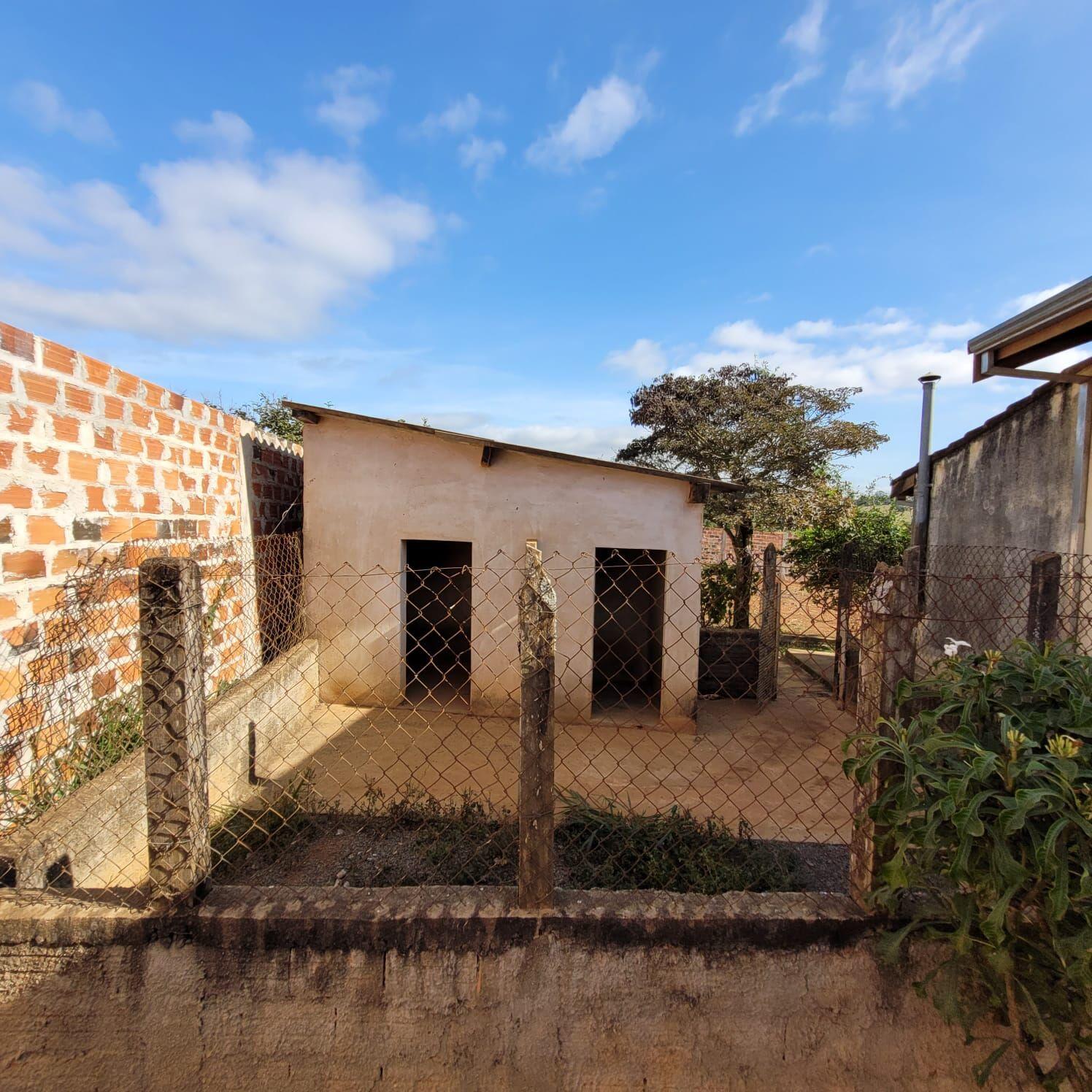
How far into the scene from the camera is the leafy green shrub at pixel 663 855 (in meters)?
2.62

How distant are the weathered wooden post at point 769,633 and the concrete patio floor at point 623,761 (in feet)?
0.83

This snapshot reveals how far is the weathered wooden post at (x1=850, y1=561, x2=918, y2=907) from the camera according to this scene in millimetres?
1501

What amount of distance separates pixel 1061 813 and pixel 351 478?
6097 mm

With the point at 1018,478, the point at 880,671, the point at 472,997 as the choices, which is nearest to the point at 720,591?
the point at 1018,478

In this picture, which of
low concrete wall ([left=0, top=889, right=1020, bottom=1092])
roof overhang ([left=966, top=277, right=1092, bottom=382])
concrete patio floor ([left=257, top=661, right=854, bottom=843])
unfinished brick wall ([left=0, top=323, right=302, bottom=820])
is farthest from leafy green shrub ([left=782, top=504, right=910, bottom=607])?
unfinished brick wall ([left=0, top=323, right=302, bottom=820])

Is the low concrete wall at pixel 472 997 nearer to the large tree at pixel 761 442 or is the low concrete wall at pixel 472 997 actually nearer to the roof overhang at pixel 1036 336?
the roof overhang at pixel 1036 336

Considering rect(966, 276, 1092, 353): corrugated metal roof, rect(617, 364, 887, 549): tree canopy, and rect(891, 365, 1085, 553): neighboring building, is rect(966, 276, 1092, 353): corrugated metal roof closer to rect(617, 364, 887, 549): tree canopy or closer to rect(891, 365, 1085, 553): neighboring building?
rect(891, 365, 1085, 553): neighboring building

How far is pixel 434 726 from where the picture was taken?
6004 millimetres

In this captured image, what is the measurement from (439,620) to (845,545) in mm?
7427

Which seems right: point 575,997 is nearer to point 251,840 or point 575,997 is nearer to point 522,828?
point 522,828

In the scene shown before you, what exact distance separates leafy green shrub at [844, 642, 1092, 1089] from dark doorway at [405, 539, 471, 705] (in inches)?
219

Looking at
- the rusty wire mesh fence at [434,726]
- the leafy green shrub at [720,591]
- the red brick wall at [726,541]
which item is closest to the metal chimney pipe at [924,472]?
the rusty wire mesh fence at [434,726]

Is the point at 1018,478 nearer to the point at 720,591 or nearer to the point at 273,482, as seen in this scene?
the point at 720,591

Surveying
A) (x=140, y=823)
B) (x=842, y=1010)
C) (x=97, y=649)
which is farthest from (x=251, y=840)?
(x=842, y=1010)
